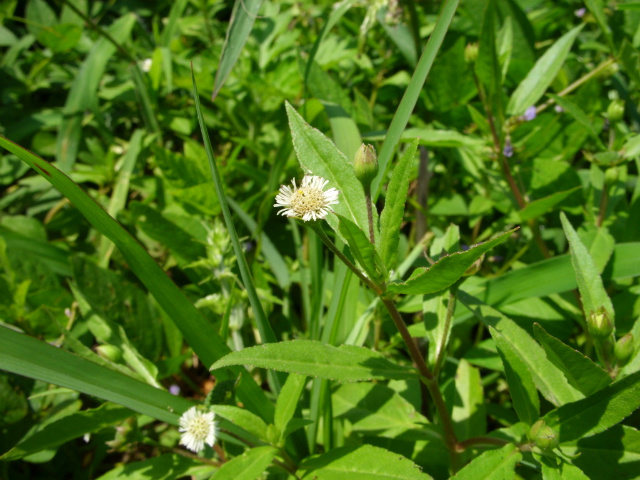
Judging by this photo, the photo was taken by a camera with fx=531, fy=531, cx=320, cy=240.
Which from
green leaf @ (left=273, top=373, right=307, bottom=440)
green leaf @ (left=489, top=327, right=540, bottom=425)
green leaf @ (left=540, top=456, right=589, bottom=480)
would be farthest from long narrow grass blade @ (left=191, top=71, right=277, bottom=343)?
green leaf @ (left=540, top=456, right=589, bottom=480)

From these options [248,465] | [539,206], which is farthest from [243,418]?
[539,206]

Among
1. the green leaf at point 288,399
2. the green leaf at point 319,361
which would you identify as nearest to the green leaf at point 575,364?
the green leaf at point 319,361

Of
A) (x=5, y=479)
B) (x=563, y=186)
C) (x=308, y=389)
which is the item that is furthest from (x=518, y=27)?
(x=5, y=479)

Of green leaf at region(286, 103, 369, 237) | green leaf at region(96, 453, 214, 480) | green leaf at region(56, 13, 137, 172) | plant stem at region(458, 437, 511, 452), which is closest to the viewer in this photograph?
green leaf at region(286, 103, 369, 237)

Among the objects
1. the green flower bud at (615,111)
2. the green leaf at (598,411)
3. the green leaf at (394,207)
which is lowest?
the green leaf at (598,411)

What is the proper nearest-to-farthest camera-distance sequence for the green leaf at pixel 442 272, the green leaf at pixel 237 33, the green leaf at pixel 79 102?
the green leaf at pixel 442 272 < the green leaf at pixel 237 33 < the green leaf at pixel 79 102

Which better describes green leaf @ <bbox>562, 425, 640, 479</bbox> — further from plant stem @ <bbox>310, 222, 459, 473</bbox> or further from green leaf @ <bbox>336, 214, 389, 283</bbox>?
green leaf @ <bbox>336, 214, 389, 283</bbox>

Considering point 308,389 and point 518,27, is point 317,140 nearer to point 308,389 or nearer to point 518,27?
point 308,389

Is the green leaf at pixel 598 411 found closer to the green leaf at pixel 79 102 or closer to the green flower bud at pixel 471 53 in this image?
the green flower bud at pixel 471 53
